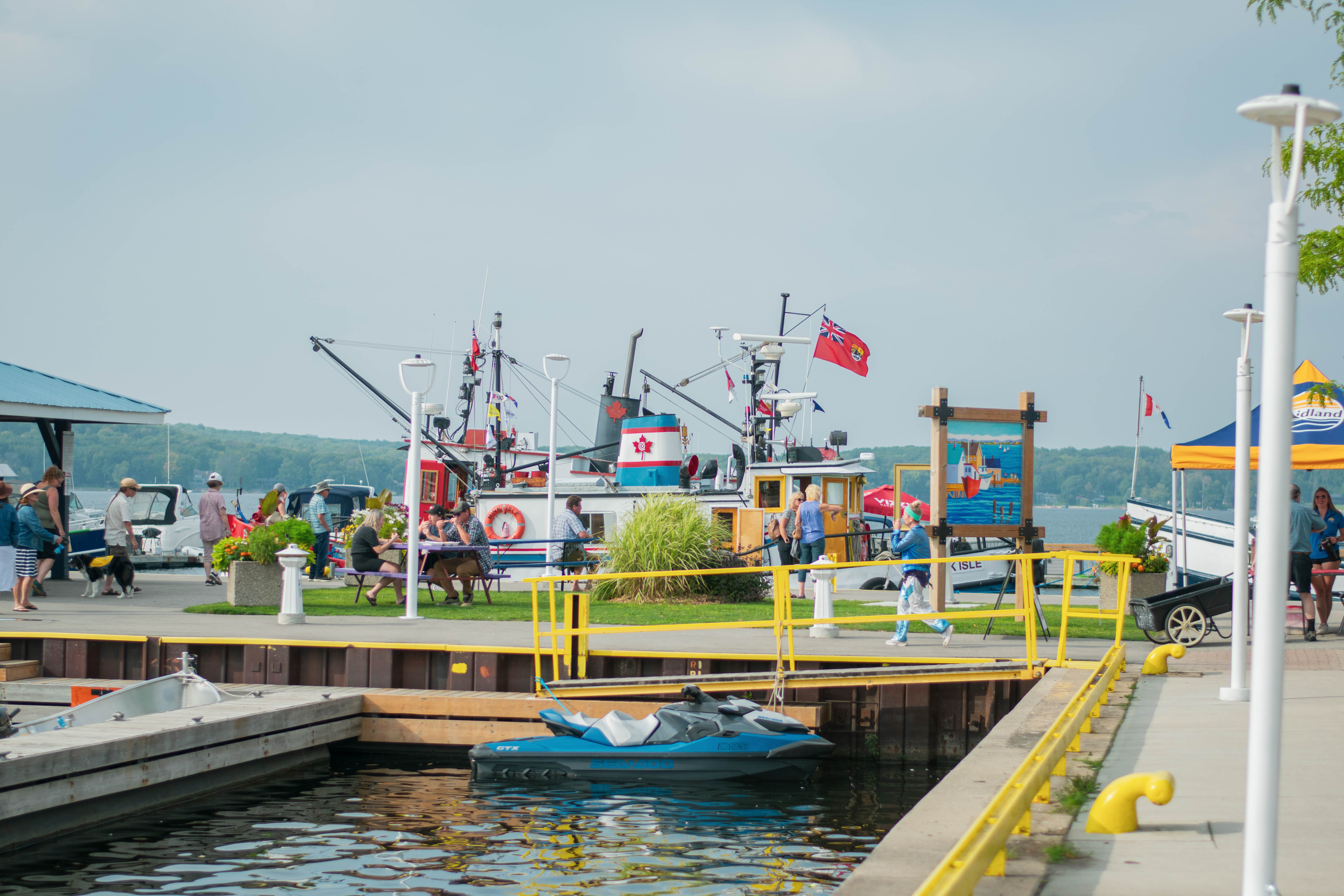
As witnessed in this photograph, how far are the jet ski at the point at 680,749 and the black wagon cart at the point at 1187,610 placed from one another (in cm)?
501

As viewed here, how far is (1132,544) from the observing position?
53.3 ft

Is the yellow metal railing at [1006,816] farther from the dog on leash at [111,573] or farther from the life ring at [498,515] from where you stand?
the life ring at [498,515]

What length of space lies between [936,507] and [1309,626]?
4.63 metres

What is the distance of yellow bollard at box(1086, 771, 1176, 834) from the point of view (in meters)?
5.20

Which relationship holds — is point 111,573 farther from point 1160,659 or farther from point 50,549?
point 1160,659

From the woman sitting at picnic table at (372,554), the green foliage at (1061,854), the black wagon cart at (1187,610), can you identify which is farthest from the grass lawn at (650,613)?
the green foliage at (1061,854)

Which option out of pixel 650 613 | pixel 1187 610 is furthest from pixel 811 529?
pixel 1187 610

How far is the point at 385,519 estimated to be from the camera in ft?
63.2

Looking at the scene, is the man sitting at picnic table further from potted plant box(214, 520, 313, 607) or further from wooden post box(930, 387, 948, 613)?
wooden post box(930, 387, 948, 613)

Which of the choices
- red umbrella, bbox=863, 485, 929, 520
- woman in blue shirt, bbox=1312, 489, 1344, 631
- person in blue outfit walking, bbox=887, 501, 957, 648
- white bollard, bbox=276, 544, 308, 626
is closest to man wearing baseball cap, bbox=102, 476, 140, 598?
white bollard, bbox=276, 544, 308, 626

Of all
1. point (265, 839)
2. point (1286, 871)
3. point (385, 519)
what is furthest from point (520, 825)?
point (385, 519)

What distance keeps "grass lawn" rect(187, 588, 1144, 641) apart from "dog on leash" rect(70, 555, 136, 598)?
6.52 feet

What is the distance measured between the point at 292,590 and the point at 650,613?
197 inches

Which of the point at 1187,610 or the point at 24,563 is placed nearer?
the point at 1187,610
